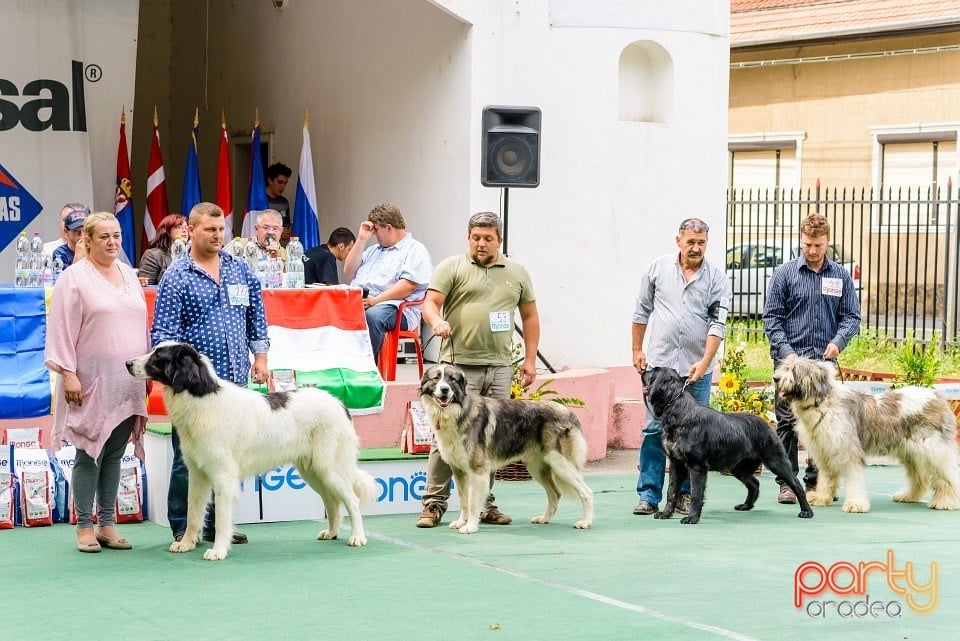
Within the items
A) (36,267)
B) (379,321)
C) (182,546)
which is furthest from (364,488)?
(379,321)

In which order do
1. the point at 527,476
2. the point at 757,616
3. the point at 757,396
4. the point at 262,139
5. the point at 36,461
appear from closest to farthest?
the point at 757,616
the point at 36,461
the point at 527,476
the point at 757,396
the point at 262,139

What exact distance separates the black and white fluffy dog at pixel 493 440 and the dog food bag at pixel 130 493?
1.90 m

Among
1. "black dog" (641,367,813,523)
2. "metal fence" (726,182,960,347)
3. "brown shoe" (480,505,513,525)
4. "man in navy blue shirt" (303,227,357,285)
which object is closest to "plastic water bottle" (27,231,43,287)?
"man in navy blue shirt" (303,227,357,285)

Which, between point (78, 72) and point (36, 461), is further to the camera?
point (78, 72)

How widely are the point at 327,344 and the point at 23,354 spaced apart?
226 cm

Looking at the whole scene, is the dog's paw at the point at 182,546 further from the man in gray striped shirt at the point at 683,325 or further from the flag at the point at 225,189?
the flag at the point at 225,189

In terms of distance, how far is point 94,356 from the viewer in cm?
777

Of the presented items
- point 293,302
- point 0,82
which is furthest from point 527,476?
point 0,82

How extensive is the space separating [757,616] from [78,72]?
36.6 ft

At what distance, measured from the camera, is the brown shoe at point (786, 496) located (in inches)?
390

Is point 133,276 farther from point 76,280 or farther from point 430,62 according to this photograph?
point 430,62

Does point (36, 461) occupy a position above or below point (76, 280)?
below

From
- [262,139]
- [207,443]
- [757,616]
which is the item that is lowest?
[757,616]

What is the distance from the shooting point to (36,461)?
880 cm
